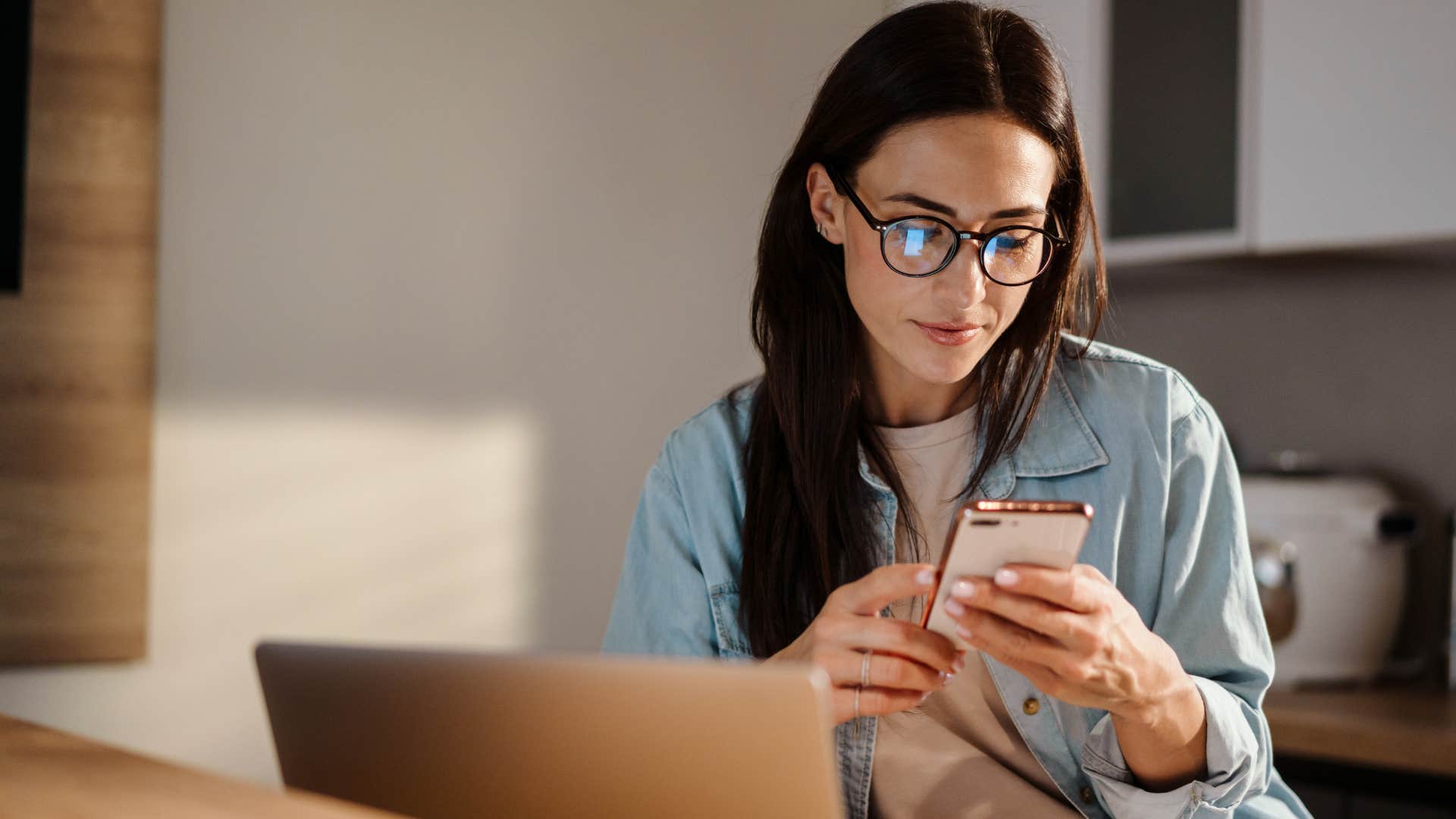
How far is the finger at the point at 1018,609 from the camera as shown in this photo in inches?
33.0

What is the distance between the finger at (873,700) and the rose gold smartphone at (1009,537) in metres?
0.10

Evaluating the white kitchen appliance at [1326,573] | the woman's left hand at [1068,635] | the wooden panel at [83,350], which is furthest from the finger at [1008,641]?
the wooden panel at [83,350]

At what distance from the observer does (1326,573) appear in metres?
2.12

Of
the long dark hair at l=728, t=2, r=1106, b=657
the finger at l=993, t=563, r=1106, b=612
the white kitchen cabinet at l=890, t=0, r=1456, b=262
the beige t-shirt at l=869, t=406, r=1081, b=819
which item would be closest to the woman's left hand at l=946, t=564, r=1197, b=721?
the finger at l=993, t=563, r=1106, b=612

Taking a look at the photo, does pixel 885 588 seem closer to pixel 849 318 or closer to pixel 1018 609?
pixel 1018 609

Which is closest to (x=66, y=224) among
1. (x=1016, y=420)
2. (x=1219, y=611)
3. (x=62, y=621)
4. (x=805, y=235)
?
(x=62, y=621)

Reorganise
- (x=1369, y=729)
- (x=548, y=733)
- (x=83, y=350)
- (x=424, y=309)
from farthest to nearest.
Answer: (x=424, y=309)
(x=83, y=350)
(x=1369, y=729)
(x=548, y=733)

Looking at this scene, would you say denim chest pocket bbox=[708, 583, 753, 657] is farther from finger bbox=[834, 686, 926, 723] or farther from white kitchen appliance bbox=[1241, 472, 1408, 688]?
white kitchen appliance bbox=[1241, 472, 1408, 688]

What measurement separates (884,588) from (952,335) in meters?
0.32

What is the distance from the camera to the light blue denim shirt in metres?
1.08

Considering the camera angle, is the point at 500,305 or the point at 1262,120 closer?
the point at 1262,120

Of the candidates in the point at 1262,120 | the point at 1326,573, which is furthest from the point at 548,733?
the point at 1262,120

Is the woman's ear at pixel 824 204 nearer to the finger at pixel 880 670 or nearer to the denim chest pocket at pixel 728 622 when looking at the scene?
the denim chest pocket at pixel 728 622

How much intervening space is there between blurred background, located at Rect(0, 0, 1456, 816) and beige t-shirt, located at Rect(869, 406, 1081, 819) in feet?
3.07
